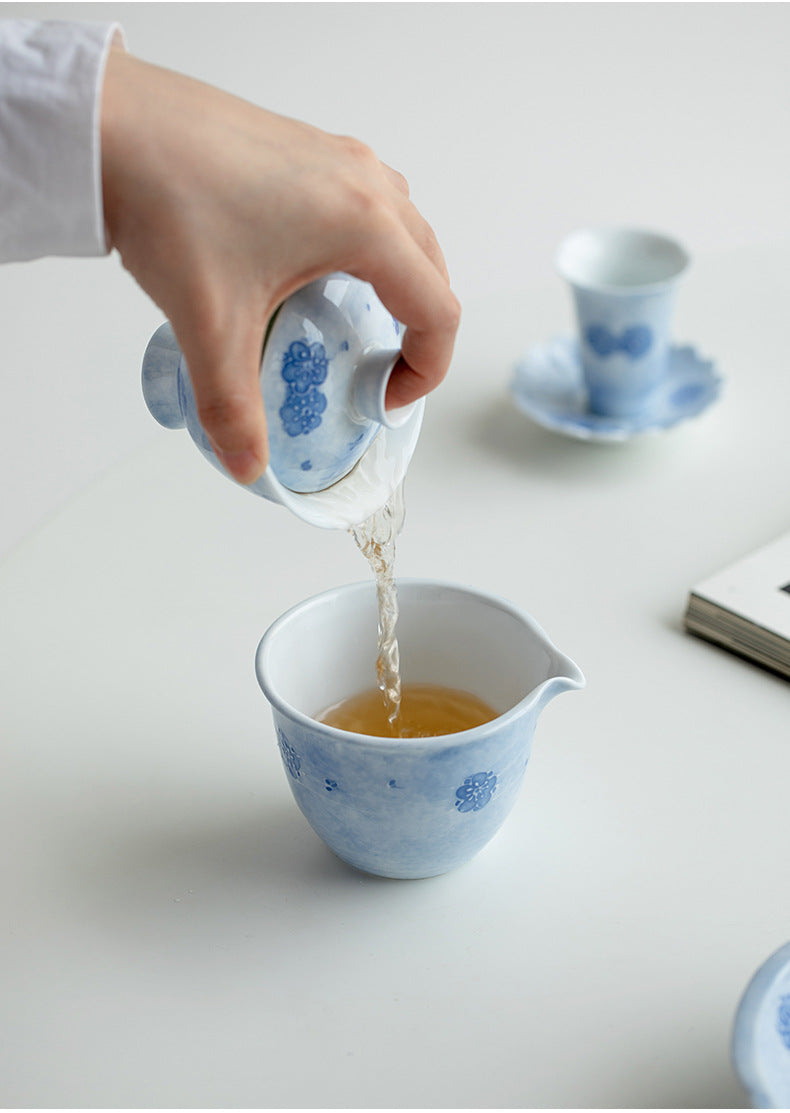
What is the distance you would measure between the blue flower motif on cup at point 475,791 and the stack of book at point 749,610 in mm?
300

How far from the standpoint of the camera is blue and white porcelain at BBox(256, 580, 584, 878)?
681 millimetres

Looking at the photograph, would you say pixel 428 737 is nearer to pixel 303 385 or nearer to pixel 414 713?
pixel 414 713

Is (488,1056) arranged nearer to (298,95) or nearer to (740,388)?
(740,388)

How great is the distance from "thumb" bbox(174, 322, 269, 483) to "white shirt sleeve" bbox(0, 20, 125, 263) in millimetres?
71

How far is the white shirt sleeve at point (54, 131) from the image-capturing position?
566 millimetres

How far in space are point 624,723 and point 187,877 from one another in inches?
12.5

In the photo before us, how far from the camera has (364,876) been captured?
766mm

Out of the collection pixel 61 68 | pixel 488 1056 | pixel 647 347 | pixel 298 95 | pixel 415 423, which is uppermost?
pixel 61 68

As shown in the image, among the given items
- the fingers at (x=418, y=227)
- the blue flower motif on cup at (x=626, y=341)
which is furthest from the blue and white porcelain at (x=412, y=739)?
the blue flower motif on cup at (x=626, y=341)

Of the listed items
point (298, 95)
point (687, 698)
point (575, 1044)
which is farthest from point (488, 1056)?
point (298, 95)

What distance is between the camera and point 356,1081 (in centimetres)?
65

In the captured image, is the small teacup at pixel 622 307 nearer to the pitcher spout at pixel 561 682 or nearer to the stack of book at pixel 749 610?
the stack of book at pixel 749 610

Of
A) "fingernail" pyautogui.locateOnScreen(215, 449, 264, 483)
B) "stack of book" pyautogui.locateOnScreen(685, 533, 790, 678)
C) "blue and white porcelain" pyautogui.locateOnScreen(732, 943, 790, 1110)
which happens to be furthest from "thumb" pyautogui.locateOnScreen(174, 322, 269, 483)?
"stack of book" pyautogui.locateOnScreen(685, 533, 790, 678)

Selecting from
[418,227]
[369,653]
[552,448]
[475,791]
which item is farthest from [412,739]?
[552,448]
